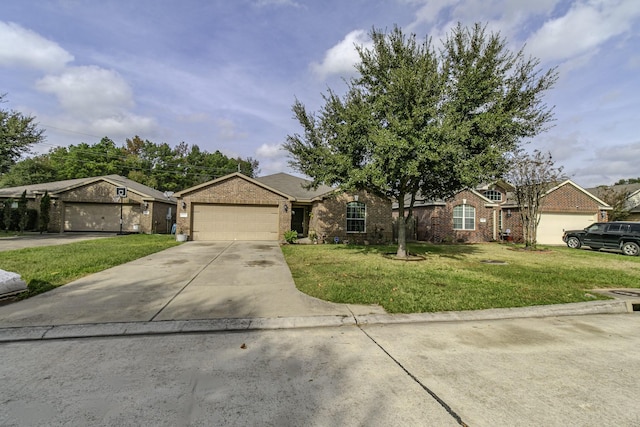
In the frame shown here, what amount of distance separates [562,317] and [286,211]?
49.3 ft

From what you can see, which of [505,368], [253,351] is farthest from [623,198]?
[253,351]

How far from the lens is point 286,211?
19.1m

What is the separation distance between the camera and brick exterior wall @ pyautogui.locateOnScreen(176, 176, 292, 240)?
18.5 meters

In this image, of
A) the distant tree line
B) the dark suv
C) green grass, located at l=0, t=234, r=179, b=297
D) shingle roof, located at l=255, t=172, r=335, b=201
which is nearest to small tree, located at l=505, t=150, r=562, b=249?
the dark suv

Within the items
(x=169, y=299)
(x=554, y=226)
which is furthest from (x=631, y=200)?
(x=169, y=299)

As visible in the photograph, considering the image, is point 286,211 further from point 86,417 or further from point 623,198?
point 623,198

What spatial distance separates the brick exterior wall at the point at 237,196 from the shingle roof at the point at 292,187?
4.91 feet

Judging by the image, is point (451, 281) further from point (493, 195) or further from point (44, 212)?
point (44, 212)

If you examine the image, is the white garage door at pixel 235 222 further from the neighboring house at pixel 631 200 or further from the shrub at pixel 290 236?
the neighboring house at pixel 631 200

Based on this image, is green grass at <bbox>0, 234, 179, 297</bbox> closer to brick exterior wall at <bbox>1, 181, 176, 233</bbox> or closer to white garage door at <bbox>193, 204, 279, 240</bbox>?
white garage door at <bbox>193, 204, 279, 240</bbox>

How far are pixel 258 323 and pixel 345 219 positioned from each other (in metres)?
14.8

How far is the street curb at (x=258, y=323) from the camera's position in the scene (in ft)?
→ 14.4

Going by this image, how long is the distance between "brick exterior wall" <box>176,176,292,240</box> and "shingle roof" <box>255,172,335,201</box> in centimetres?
150

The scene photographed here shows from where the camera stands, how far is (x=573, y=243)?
61.5 ft
